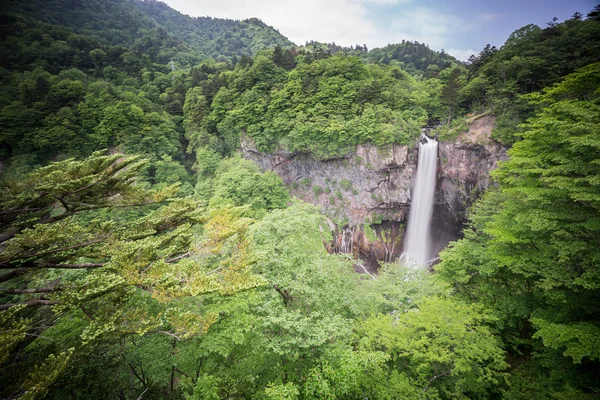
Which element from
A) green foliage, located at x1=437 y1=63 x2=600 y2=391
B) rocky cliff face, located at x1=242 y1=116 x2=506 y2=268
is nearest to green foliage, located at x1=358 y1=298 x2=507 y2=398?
green foliage, located at x1=437 y1=63 x2=600 y2=391

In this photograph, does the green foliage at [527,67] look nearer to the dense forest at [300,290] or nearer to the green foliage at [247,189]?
the dense forest at [300,290]

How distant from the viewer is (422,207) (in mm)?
27203

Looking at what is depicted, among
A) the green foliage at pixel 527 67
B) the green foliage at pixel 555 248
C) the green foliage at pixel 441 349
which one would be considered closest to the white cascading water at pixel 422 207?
the green foliage at pixel 527 67

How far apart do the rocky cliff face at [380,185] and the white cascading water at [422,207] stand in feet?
2.31

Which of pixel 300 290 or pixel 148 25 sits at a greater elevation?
pixel 148 25

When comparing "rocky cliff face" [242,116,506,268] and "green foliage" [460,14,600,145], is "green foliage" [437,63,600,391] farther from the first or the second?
"rocky cliff face" [242,116,506,268]

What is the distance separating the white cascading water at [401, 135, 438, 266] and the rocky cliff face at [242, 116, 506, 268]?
70 centimetres

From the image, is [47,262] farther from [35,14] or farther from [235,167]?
[35,14]

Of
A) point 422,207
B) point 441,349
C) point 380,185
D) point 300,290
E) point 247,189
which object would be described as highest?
point 380,185

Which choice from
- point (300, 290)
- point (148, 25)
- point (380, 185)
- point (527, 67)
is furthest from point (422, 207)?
point (148, 25)

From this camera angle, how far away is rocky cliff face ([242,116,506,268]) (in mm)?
24812

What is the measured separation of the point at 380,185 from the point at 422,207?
548 centimetres

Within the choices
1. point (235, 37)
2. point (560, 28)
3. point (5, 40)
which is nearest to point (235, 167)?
point (560, 28)

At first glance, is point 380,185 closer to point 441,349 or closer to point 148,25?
point 441,349
